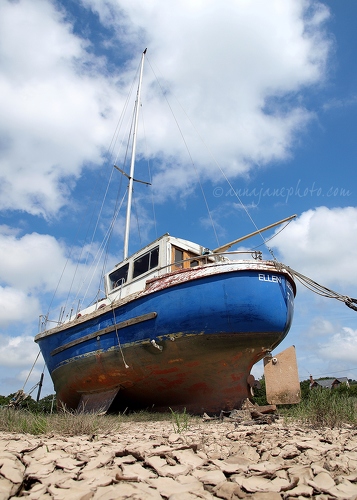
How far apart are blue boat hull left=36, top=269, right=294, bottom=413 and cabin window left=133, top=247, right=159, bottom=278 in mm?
1399

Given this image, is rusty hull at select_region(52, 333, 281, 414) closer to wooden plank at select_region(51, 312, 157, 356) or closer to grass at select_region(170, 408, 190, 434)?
wooden plank at select_region(51, 312, 157, 356)

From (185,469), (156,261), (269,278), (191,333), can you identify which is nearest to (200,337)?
(191,333)

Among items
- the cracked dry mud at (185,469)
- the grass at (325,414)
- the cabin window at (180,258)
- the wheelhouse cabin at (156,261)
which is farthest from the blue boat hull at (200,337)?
the cracked dry mud at (185,469)

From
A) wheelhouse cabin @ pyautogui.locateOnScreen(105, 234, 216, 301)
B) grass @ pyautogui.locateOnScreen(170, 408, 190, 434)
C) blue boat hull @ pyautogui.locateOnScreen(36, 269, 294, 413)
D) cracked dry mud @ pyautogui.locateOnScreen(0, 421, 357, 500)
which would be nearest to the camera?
cracked dry mud @ pyautogui.locateOnScreen(0, 421, 357, 500)

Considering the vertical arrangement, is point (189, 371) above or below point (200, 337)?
below

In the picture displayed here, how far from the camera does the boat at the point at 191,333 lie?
7289 mm

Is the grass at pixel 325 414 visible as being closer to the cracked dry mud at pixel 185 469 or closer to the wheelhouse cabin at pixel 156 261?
the cracked dry mud at pixel 185 469

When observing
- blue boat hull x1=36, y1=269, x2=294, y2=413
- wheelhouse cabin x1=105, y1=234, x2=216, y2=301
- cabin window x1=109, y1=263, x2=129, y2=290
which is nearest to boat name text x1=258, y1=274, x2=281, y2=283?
blue boat hull x1=36, y1=269, x2=294, y2=413

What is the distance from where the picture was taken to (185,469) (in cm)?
274

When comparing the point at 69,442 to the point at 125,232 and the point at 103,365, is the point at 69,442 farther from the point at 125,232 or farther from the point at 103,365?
the point at 125,232

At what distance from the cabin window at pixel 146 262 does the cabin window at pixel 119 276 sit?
0.48 meters

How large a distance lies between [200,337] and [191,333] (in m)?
0.20

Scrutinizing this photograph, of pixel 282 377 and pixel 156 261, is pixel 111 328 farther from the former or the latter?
pixel 282 377

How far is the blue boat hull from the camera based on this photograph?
7.27 metres
